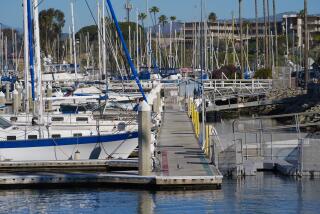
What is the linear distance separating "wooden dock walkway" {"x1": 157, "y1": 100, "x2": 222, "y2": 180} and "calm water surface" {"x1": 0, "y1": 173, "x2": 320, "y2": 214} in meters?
0.92

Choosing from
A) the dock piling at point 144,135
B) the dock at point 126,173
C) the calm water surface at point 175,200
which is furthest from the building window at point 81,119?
the dock piling at point 144,135

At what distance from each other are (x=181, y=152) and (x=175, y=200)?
6776 mm

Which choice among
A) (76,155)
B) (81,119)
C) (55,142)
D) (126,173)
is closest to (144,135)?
(126,173)

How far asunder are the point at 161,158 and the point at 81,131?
21.4 feet

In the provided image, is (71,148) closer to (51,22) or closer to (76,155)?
(76,155)

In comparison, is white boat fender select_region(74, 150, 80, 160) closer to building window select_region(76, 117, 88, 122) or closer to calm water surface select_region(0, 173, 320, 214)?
calm water surface select_region(0, 173, 320, 214)

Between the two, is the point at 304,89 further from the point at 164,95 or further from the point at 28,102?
the point at 28,102

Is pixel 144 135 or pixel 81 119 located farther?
pixel 81 119

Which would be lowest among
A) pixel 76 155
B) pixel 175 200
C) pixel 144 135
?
pixel 175 200

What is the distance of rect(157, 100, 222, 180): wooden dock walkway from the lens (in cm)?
2787

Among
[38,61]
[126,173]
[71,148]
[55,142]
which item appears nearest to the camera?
[126,173]

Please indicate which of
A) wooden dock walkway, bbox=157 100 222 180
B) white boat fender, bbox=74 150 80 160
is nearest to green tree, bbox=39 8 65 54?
wooden dock walkway, bbox=157 100 222 180

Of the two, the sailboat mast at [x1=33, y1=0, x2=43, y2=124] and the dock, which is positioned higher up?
the sailboat mast at [x1=33, y1=0, x2=43, y2=124]

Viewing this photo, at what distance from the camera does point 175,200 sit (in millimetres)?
25781
